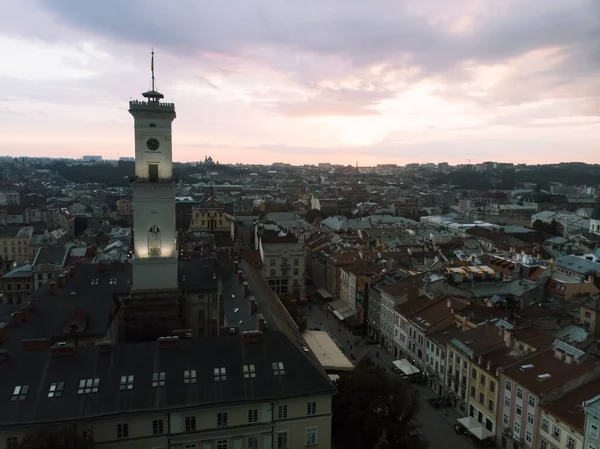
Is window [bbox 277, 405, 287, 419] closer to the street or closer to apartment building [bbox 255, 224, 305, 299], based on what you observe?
the street

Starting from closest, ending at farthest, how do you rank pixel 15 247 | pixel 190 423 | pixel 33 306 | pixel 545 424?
pixel 190 423 → pixel 545 424 → pixel 33 306 → pixel 15 247

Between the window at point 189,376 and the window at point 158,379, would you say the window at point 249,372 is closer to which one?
the window at point 189,376

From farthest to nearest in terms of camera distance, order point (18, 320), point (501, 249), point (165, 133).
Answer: point (501, 249) → point (165, 133) → point (18, 320)

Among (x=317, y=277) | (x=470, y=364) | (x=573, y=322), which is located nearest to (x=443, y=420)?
(x=470, y=364)

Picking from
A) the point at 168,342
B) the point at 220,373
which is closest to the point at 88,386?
the point at 168,342

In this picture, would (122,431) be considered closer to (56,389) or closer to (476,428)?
(56,389)

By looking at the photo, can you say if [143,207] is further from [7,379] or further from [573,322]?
[573,322]
